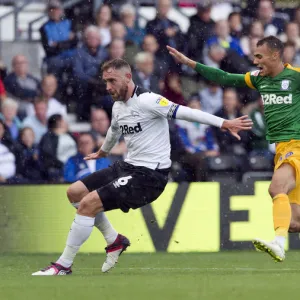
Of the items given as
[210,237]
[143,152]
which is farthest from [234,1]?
[143,152]

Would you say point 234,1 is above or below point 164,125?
above

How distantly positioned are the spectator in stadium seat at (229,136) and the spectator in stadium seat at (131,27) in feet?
4.75

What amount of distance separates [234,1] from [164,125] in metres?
5.89

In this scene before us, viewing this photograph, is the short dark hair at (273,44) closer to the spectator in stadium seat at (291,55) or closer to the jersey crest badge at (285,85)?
the jersey crest badge at (285,85)

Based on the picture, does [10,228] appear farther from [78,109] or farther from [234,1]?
[234,1]

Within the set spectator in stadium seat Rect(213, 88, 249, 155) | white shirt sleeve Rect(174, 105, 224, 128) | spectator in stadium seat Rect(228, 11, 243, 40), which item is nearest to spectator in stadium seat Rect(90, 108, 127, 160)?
spectator in stadium seat Rect(213, 88, 249, 155)

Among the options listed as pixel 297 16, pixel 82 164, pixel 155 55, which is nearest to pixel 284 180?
pixel 82 164

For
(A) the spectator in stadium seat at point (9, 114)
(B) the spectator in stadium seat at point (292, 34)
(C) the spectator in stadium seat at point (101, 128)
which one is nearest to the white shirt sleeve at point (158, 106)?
(C) the spectator in stadium seat at point (101, 128)

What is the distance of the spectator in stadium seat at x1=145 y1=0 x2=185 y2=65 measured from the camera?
13148 mm

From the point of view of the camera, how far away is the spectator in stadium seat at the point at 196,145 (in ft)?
40.8

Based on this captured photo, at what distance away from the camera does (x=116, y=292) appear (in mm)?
6188

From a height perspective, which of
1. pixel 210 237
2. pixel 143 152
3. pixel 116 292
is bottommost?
pixel 210 237

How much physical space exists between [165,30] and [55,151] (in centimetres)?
247

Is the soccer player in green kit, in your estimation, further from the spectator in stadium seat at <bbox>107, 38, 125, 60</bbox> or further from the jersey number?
the spectator in stadium seat at <bbox>107, 38, 125, 60</bbox>
